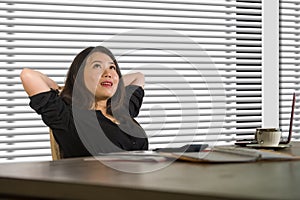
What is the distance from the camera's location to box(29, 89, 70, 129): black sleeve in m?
2.51

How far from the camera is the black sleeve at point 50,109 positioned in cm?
251

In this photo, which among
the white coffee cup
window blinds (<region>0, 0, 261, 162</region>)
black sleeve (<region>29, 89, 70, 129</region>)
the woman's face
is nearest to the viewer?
the white coffee cup

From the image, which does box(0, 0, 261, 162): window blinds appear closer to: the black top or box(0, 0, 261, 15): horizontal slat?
box(0, 0, 261, 15): horizontal slat

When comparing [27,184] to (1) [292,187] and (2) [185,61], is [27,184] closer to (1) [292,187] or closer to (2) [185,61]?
(1) [292,187]

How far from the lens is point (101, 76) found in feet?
8.96

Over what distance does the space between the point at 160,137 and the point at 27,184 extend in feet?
7.63

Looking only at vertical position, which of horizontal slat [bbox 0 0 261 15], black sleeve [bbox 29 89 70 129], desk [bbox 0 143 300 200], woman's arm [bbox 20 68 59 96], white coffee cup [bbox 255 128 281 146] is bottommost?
desk [bbox 0 143 300 200]

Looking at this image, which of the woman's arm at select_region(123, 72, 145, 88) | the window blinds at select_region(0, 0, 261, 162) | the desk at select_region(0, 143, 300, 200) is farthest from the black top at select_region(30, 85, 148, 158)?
the desk at select_region(0, 143, 300, 200)

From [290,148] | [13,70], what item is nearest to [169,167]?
[290,148]

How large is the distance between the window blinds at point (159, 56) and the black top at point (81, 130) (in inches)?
16.9

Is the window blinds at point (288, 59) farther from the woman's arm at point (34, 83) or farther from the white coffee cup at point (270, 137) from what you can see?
the white coffee cup at point (270, 137)

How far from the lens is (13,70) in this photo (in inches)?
126

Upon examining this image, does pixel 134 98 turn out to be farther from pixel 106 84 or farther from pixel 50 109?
pixel 50 109

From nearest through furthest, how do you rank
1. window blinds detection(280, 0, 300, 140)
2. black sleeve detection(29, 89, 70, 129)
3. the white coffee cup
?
the white coffee cup
black sleeve detection(29, 89, 70, 129)
window blinds detection(280, 0, 300, 140)
